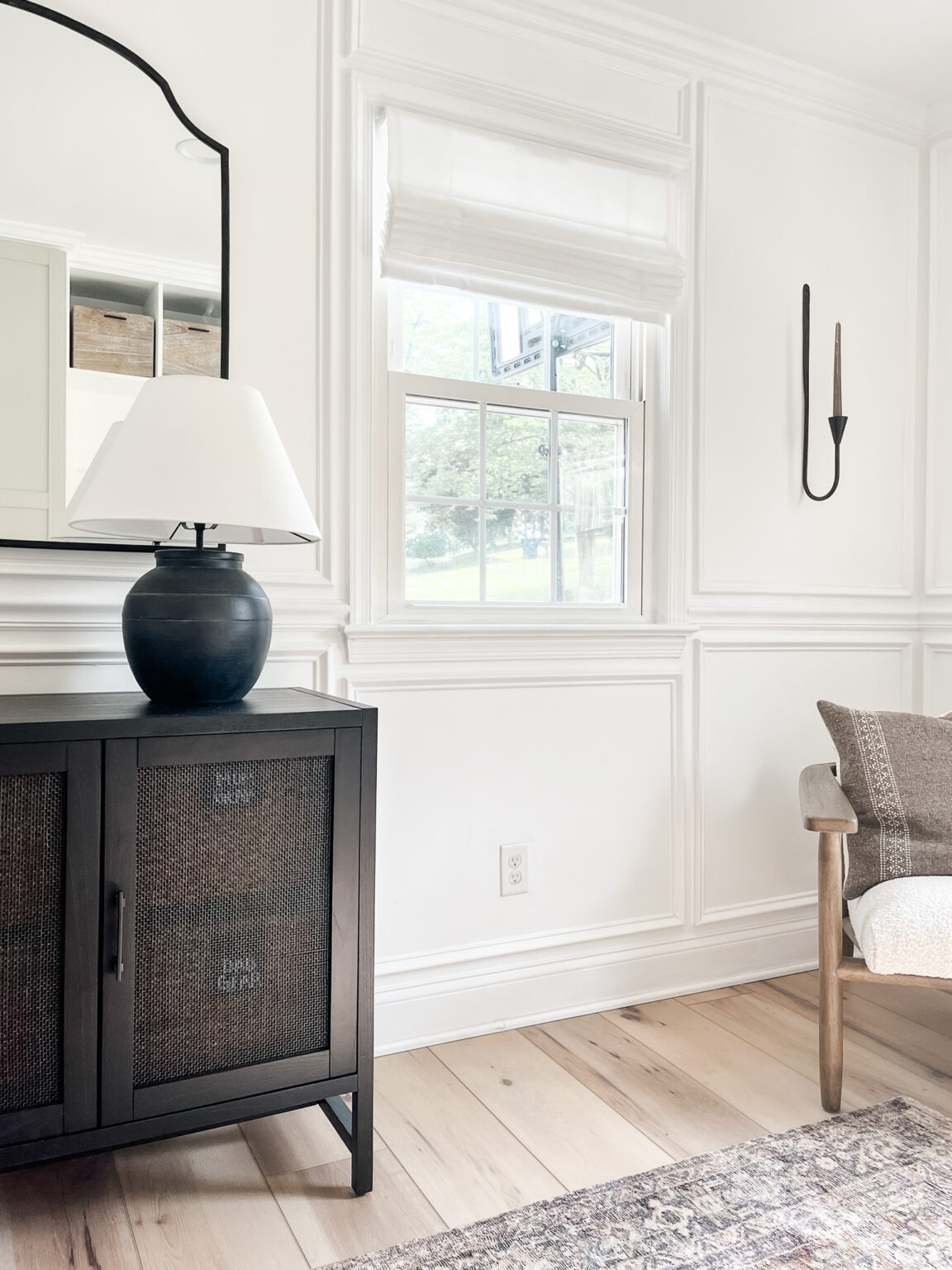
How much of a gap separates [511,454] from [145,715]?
1178 millimetres

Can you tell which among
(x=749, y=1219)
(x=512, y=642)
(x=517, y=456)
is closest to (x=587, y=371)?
(x=517, y=456)

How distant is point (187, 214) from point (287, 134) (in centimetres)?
30

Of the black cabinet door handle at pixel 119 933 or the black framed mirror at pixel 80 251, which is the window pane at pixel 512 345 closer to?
the black framed mirror at pixel 80 251

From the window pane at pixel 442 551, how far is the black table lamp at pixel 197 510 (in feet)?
1.89

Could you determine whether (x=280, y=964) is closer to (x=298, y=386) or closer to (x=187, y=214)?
(x=298, y=386)

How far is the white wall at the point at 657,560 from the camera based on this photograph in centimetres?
194

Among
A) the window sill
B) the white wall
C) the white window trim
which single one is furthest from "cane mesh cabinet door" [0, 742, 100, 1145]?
the white window trim

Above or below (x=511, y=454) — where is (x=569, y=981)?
below

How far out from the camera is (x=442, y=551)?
2.19 meters

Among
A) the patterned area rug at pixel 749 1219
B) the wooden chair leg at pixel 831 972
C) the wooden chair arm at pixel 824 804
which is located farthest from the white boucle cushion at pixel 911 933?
the patterned area rug at pixel 749 1219

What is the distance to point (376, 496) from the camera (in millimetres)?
2082

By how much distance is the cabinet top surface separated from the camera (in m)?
1.32

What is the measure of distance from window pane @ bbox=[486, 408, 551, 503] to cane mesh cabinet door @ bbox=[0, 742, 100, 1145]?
121 cm

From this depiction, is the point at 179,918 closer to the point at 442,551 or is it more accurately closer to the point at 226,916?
the point at 226,916
